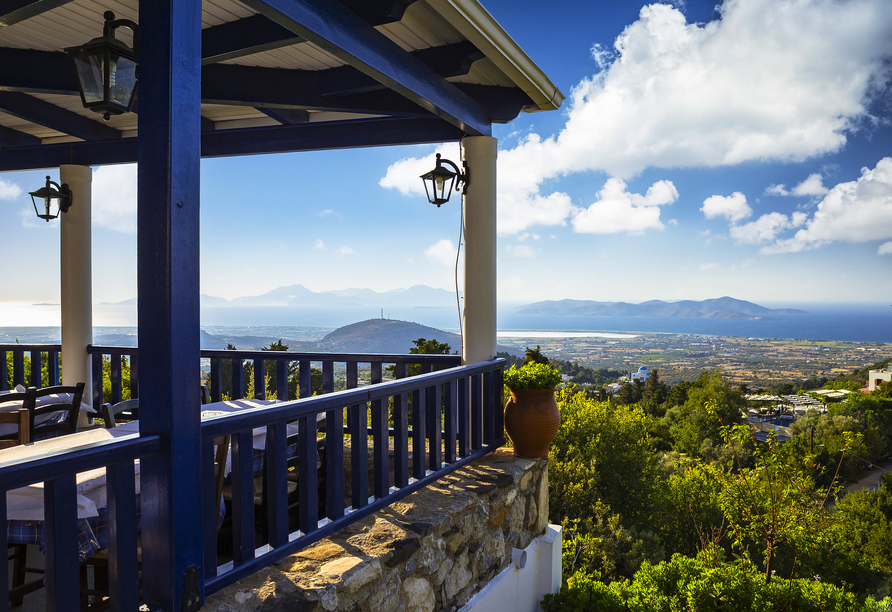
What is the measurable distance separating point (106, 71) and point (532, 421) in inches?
120

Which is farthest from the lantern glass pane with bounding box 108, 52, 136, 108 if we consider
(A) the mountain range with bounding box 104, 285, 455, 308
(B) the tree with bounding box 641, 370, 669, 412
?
(B) the tree with bounding box 641, 370, 669, 412

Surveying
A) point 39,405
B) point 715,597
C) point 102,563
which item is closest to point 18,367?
point 39,405

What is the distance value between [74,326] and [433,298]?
198ft

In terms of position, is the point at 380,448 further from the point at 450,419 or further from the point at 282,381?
the point at 282,381

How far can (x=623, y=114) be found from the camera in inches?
2167

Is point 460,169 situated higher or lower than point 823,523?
higher

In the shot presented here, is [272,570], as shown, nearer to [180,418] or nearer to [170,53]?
[180,418]

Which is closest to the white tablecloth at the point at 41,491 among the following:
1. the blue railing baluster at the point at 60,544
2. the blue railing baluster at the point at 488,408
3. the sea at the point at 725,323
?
the blue railing baluster at the point at 60,544

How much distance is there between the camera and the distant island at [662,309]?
3130 inches

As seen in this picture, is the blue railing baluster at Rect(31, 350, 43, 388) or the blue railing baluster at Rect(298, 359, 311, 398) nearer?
the blue railing baluster at Rect(298, 359, 311, 398)

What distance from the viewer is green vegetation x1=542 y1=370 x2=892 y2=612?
4.43 metres

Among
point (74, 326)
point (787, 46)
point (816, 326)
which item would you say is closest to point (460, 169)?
point (74, 326)

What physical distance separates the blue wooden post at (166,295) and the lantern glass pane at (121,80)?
1042 mm

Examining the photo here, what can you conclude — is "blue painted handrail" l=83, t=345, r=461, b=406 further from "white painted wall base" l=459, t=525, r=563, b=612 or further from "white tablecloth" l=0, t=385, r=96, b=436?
"white painted wall base" l=459, t=525, r=563, b=612
